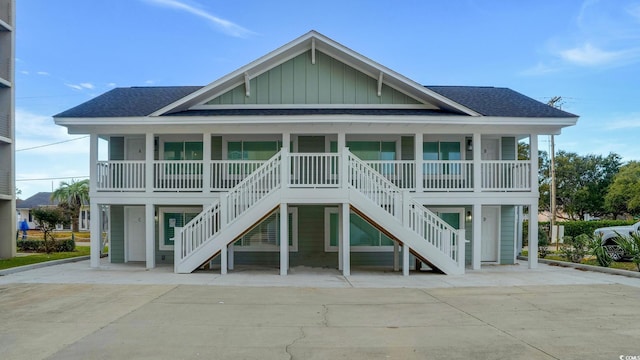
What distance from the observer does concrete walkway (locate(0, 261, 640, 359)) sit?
224 inches

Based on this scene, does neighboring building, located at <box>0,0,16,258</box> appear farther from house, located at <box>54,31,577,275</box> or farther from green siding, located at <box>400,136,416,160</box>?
green siding, located at <box>400,136,416,160</box>

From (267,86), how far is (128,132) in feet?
15.2

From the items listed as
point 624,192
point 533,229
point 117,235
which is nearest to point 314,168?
point 533,229

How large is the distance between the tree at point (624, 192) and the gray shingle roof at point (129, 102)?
40401mm

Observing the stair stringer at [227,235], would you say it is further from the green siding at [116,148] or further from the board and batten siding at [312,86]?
the green siding at [116,148]

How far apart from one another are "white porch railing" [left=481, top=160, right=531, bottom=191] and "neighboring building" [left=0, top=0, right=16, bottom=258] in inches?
791

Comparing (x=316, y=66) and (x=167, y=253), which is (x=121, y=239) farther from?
(x=316, y=66)

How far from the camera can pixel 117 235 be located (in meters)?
15.6

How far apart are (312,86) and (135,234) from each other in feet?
26.7

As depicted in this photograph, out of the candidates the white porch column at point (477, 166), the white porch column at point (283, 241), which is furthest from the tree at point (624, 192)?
the white porch column at point (283, 241)

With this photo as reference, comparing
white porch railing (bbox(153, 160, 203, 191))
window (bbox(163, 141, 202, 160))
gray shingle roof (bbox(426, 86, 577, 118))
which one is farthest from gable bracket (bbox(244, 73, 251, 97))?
gray shingle roof (bbox(426, 86, 577, 118))

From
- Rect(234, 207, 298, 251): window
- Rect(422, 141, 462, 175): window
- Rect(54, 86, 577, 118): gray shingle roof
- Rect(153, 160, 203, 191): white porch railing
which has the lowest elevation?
Rect(234, 207, 298, 251): window

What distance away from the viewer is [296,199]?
12.6m

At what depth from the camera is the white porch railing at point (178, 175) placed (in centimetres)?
1439
